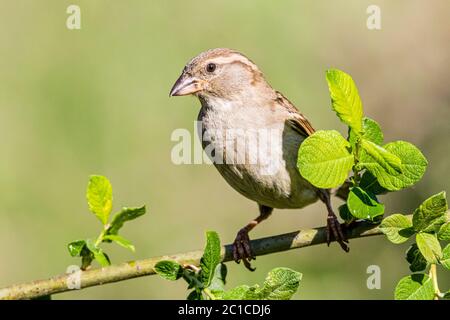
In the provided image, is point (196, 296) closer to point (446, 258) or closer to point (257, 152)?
point (446, 258)

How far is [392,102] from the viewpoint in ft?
22.4

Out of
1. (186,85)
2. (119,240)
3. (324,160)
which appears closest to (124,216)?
(119,240)

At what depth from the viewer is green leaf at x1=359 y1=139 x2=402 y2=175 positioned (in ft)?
6.95

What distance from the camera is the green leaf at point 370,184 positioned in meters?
2.27

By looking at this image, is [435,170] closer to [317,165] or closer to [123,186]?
[123,186]

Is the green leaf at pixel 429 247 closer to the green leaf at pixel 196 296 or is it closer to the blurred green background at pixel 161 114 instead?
the green leaf at pixel 196 296

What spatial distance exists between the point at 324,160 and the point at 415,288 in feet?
1.29

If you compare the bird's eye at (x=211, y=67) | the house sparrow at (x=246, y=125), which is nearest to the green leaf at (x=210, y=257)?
the house sparrow at (x=246, y=125)

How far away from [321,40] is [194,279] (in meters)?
5.26

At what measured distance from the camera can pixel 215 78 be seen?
428cm

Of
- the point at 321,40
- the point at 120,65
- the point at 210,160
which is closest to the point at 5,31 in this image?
the point at 120,65

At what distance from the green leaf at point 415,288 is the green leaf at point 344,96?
413 mm

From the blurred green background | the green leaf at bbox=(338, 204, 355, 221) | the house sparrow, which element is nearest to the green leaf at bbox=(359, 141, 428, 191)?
the green leaf at bbox=(338, 204, 355, 221)

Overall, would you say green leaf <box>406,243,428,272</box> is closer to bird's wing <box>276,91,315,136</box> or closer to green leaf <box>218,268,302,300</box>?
green leaf <box>218,268,302,300</box>
